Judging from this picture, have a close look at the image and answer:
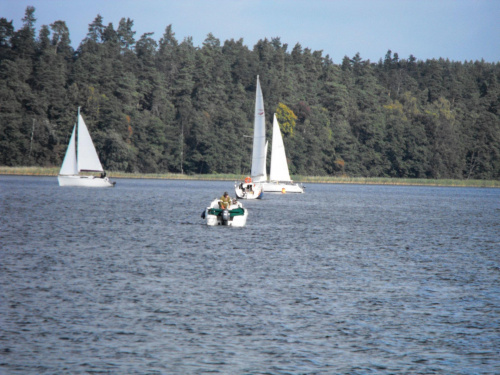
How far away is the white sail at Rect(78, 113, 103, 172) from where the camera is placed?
89312 millimetres

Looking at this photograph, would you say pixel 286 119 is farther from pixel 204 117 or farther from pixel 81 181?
pixel 81 181

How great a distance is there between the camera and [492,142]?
168 metres

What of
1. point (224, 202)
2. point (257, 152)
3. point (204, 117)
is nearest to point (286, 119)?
point (204, 117)

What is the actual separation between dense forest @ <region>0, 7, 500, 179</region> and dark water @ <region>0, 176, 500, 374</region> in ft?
333

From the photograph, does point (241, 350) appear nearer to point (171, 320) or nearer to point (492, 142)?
point (171, 320)

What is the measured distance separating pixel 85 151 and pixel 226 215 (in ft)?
160

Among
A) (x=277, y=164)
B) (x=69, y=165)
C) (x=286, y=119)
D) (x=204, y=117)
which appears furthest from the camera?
(x=286, y=119)

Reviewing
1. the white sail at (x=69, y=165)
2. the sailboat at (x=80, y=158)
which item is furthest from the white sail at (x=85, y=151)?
the white sail at (x=69, y=165)

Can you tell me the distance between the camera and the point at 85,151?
89.6m

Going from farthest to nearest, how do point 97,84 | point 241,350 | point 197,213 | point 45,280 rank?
point 97,84 → point 197,213 → point 45,280 → point 241,350

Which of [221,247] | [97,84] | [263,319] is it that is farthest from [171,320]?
[97,84]

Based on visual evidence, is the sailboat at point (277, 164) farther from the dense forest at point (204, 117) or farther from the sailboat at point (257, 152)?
the dense forest at point (204, 117)

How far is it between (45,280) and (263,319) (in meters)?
9.58

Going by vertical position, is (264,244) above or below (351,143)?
below
